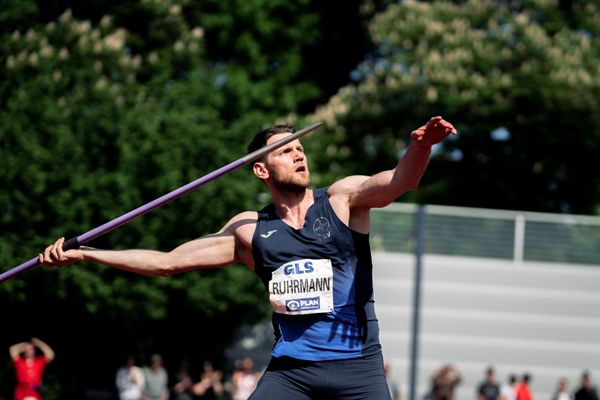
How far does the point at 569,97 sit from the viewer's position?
25.3 m

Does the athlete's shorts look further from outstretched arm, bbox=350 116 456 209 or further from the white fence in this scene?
the white fence

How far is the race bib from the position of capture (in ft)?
19.7

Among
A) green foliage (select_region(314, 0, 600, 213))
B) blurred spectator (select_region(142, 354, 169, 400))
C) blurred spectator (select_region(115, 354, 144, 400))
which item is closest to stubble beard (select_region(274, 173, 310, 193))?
blurred spectator (select_region(142, 354, 169, 400))

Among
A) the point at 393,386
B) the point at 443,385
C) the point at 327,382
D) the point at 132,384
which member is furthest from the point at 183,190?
the point at 393,386

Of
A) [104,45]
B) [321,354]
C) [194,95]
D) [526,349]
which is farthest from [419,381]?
[321,354]

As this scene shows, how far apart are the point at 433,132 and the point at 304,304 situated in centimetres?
113

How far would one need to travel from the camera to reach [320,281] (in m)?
6.02

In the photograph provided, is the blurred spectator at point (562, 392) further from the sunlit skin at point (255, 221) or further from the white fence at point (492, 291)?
the sunlit skin at point (255, 221)

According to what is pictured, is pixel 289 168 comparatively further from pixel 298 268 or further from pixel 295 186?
pixel 298 268

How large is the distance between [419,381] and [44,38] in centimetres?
944

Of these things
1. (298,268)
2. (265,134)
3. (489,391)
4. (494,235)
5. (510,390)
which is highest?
(494,235)

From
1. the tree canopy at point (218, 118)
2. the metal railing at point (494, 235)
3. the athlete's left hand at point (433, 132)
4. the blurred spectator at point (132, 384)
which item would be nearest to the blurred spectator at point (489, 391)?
the metal railing at point (494, 235)

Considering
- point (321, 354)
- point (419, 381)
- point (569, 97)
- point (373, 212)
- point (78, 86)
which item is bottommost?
point (321, 354)

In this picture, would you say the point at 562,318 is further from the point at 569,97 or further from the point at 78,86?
the point at 78,86
